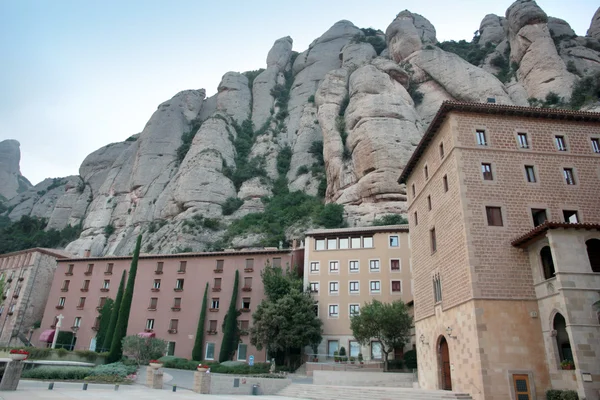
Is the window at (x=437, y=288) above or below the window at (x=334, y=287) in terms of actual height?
below

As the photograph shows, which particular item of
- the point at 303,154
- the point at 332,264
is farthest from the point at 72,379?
the point at 303,154

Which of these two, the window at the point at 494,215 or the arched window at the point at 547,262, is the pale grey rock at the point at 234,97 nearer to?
the window at the point at 494,215

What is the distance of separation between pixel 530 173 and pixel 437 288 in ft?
27.5

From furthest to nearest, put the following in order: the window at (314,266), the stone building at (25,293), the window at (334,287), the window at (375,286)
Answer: the stone building at (25,293), the window at (314,266), the window at (334,287), the window at (375,286)

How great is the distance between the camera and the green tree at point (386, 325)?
31547mm

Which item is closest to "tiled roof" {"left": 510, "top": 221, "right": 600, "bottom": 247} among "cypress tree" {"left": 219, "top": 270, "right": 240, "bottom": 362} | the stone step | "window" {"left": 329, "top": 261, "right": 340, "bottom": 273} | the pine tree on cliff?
the stone step

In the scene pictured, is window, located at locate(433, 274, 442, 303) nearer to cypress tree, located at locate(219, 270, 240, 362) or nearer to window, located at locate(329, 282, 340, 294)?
window, located at locate(329, 282, 340, 294)

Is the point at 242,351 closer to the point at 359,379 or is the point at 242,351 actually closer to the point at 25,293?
the point at 359,379

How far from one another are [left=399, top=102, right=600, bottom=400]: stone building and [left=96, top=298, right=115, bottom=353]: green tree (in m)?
32.0

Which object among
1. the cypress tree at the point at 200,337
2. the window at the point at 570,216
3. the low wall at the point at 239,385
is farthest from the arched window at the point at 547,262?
the cypress tree at the point at 200,337

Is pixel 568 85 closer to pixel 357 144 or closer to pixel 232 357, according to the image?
pixel 357 144

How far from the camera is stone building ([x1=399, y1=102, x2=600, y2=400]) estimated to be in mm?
18422

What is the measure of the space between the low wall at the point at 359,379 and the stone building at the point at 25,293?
39.7m

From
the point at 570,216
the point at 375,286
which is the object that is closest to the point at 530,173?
the point at 570,216
